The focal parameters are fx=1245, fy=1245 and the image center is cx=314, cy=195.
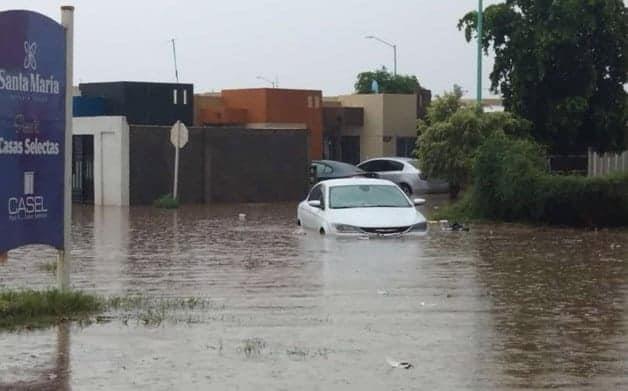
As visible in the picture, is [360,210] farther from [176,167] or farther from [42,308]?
[176,167]

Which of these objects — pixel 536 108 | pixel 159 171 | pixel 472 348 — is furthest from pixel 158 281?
pixel 536 108

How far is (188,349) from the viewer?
1019cm

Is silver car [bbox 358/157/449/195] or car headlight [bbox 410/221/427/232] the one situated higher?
silver car [bbox 358/157/449/195]

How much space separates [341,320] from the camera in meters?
11.9

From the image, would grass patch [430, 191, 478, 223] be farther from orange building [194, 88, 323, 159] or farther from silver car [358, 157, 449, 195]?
orange building [194, 88, 323, 159]

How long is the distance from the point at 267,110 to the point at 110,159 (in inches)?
487

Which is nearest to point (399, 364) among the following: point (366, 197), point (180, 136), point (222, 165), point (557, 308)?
point (557, 308)

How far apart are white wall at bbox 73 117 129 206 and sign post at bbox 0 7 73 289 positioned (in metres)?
26.4

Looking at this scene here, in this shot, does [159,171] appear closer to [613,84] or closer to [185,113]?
[185,113]

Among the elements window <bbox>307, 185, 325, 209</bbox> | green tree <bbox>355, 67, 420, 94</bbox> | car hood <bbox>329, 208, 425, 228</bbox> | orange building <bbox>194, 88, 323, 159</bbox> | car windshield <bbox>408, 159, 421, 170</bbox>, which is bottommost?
car hood <bbox>329, 208, 425, 228</bbox>

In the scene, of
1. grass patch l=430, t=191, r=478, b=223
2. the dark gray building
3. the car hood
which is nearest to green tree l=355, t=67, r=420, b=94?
the dark gray building

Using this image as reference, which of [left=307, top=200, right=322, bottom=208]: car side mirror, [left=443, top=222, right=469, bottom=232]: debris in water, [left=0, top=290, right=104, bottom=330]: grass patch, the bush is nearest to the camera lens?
[left=0, top=290, right=104, bottom=330]: grass patch

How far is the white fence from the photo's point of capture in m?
40.4

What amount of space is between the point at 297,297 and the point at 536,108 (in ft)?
93.4
